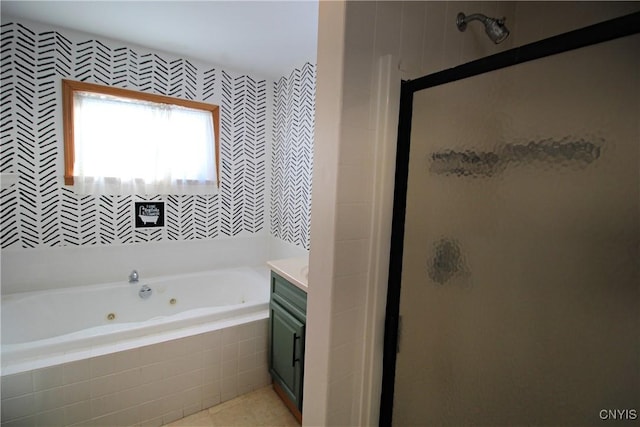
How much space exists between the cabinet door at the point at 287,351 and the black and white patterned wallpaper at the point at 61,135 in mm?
1318

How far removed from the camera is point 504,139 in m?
0.91

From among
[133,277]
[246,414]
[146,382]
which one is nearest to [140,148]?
[133,277]

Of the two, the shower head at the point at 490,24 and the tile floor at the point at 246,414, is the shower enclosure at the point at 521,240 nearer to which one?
the shower head at the point at 490,24

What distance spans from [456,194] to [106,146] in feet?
8.35

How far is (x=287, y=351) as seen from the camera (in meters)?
1.82

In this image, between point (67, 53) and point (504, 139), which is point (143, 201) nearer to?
point (67, 53)

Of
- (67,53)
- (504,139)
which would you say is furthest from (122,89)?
(504,139)

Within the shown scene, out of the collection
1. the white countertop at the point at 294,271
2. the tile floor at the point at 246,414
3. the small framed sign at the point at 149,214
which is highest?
the small framed sign at the point at 149,214

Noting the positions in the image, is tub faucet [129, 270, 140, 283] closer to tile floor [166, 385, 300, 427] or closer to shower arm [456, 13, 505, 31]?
tile floor [166, 385, 300, 427]

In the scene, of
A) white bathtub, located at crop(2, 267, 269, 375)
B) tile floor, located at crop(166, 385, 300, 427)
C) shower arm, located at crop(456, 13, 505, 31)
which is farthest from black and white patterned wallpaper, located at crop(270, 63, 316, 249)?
shower arm, located at crop(456, 13, 505, 31)

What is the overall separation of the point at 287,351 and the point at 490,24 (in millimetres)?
1902

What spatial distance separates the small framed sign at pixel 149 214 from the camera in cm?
256

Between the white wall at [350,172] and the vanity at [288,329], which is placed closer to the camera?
the white wall at [350,172]

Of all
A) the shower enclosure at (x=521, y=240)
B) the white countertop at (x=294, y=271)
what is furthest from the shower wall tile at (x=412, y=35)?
the white countertop at (x=294, y=271)
